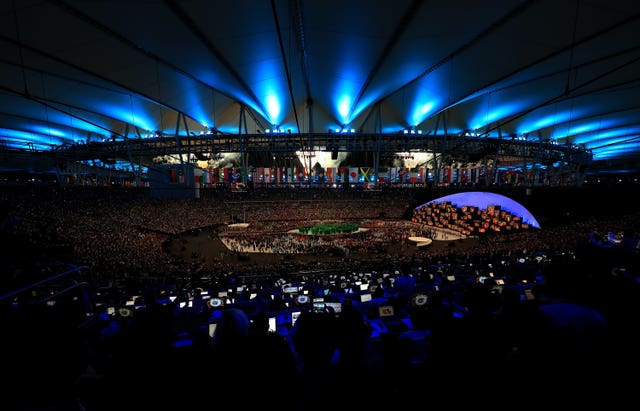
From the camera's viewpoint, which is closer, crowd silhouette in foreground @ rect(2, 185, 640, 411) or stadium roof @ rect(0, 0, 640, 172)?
crowd silhouette in foreground @ rect(2, 185, 640, 411)

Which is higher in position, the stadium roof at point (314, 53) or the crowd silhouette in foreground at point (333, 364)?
the stadium roof at point (314, 53)

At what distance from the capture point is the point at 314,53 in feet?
49.5

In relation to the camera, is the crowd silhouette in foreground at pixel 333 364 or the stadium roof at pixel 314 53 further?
the stadium roof at pixel 314 53

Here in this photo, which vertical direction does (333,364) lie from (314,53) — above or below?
below

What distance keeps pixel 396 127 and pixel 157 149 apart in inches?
Answer: 1157

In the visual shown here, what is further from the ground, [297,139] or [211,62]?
[211,62]

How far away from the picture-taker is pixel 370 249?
66.9 feet

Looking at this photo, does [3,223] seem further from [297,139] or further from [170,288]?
[297,139]

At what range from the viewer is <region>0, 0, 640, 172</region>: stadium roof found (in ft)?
34.1

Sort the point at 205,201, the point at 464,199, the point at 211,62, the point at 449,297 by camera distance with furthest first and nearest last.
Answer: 1. the point at 205,201
2. the point at 464,199
3. the point at 211,62
4. the point at 449,297

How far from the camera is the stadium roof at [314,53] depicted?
34.1ft

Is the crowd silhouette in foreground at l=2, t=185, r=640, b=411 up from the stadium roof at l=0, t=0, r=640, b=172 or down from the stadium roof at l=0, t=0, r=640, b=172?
down

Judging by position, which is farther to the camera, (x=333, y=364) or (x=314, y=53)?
(x=314, y=53)

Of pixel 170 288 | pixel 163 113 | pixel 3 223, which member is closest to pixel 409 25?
pixel 170 288
